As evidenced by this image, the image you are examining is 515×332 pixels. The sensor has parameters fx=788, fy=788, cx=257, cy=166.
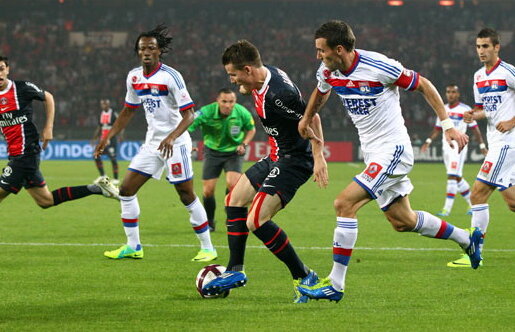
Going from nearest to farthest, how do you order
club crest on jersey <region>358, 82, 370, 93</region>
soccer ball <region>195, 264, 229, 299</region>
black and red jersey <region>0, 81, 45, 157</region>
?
1. club crest on jersey <region>358, 82, 370, 93</region>
2. soccer ball <region>195, 264, 229, 299</region>
3. black and red jersey <region>0, 81, 45, 157</region>

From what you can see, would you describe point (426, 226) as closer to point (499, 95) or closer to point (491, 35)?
point (499, 95)

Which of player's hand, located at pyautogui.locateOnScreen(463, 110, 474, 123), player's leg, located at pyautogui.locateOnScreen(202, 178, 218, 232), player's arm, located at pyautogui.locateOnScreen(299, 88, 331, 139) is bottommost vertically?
player's leg, located at pyautogui.locateOnScreen(202, 178, 218, 232)

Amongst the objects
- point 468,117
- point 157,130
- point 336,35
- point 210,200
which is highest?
point 336,35

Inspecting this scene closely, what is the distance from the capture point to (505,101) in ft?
28.9

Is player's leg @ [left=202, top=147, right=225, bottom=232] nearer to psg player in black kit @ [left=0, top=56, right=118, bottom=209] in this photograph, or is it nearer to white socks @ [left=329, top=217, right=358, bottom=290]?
psg player in black kit @ [left=0, top=56, right=118, bottom=209]

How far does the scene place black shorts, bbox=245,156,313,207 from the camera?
6.48 m

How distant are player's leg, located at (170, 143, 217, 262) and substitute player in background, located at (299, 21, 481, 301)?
8.71 ft

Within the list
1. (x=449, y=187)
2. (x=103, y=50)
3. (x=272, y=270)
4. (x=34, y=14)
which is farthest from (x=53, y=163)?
(x=272, y=270)

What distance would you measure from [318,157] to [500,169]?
3.29 m

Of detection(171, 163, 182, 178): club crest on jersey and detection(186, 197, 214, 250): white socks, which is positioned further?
detection(186, 197, 214, 250): white socks

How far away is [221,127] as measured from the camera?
38.7ft

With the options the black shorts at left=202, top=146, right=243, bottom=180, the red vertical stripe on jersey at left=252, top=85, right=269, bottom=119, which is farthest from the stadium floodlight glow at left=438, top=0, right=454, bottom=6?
the red vertical stripe on jersey at left=252, top=85, right=269, bottom=119

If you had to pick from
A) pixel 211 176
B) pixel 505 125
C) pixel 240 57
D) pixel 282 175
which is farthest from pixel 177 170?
pixel 505 125

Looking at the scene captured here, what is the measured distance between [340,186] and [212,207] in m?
9.43
